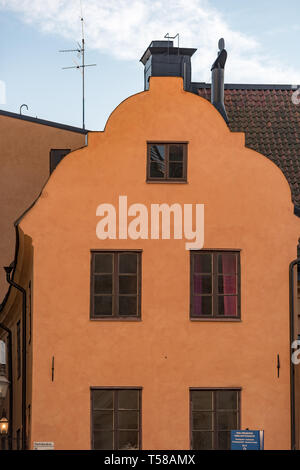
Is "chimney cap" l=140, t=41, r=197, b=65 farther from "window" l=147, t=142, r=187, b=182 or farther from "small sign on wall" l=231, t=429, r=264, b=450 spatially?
"small sign on wall" l=231, t=429, r=264, b=450

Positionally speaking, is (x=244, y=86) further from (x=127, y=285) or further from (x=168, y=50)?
(x=127, y=285)

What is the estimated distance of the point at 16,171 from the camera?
3759cm

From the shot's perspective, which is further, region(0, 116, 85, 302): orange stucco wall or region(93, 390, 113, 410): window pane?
region(0, 116, 85, 302): orange stucco wall

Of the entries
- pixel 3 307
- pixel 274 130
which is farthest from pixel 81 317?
pixel 274 130

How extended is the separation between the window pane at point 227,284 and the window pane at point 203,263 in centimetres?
34

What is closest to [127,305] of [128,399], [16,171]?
[128,399]

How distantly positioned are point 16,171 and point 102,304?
11.6m

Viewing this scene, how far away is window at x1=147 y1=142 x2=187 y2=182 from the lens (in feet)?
90.3

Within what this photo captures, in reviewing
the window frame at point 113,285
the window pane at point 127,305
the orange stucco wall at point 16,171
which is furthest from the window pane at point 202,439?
the orange stucco wall at point 16,171

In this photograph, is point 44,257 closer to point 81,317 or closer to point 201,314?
point 81,317

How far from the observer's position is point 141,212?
27.3 metres

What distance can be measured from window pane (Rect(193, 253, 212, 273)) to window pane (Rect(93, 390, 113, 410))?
→ 3324mm

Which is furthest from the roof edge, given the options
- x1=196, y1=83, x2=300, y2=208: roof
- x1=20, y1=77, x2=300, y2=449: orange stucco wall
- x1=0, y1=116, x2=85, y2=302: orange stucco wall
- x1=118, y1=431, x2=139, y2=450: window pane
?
x1=118, y1=431, x2=139, y2=450: window pane
